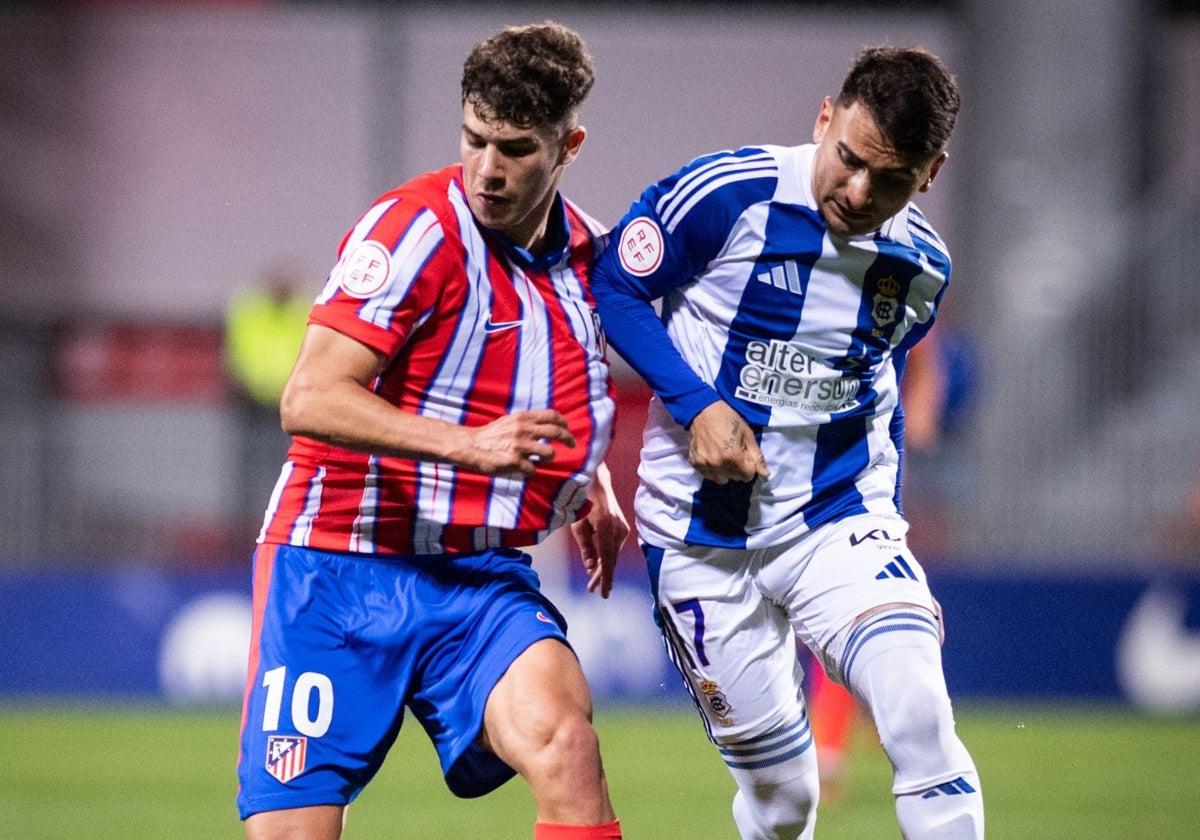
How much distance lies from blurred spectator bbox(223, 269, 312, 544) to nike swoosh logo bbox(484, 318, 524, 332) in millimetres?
7911

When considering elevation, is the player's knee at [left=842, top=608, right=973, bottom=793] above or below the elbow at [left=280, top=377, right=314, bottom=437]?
below

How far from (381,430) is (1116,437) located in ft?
29.3

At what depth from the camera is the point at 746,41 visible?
1530 centimetres

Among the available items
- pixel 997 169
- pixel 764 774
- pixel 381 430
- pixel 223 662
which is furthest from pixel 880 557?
pixel 997 169

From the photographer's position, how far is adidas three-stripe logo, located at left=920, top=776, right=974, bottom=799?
11.8 ft

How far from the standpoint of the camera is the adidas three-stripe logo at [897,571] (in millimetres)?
3881

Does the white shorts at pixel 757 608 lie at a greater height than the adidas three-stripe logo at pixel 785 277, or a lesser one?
lesser

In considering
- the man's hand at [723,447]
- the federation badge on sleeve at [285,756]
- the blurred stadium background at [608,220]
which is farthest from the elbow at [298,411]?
A: the blurred stadium background at [608,220]

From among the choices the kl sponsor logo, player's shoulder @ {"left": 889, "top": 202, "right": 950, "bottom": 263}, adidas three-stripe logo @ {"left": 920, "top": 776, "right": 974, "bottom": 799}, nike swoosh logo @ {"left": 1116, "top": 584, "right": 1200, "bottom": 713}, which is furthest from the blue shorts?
nike swoosh logo @ {"left": 1116, "top": 584, "right": 1200, "bottom": 713}

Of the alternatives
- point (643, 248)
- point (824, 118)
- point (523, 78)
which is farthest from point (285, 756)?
point (824, 118)

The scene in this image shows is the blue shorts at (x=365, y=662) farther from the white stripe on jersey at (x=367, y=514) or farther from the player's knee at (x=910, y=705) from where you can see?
the player's knee at (x=910, y=705)

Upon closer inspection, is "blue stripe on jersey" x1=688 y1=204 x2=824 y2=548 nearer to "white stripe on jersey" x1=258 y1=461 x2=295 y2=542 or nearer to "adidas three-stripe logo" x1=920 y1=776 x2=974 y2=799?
"adidas three-stripe logo" x1=920 y1=776 x2=974 y2=799

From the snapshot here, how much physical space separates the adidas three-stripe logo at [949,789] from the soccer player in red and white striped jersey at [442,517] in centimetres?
67

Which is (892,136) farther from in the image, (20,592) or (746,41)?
(746,41)
